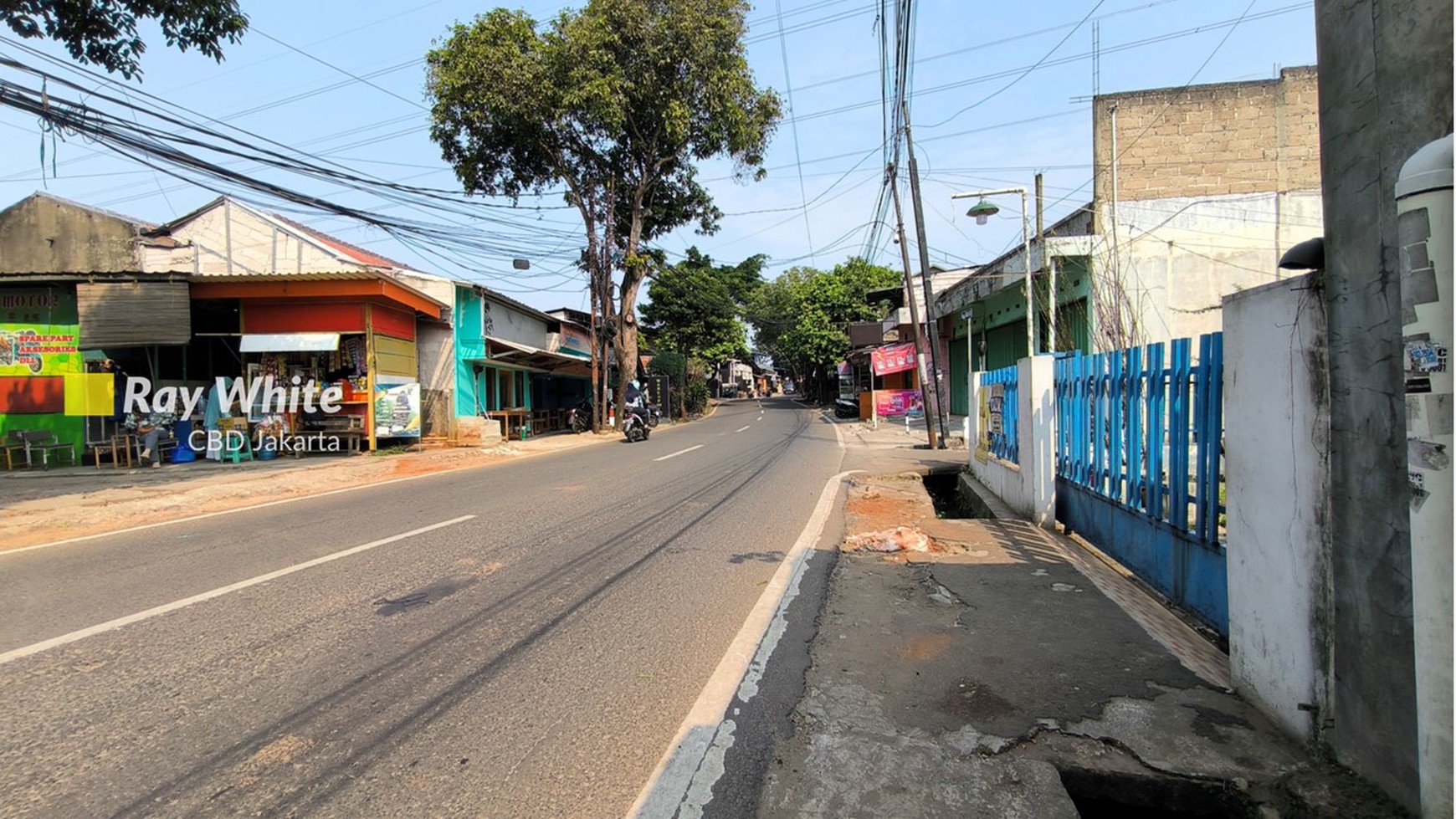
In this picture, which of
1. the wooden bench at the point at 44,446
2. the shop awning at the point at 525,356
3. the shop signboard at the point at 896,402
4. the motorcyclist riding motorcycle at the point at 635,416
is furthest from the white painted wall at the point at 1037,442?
the shop signboard at the point at 896,402

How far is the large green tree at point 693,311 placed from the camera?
142ft

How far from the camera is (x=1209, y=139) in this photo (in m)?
15.0

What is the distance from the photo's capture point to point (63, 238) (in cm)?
1844

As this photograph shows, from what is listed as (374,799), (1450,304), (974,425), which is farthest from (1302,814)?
(974,425)

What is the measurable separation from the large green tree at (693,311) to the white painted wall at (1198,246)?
1187 inches

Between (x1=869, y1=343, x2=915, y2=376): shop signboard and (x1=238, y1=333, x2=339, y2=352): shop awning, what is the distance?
18.1 m

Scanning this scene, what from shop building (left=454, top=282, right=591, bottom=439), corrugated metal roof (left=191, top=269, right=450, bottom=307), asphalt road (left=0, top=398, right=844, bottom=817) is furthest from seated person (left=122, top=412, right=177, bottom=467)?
asphalt road (left=0, top=398, right=844, bottom=817)

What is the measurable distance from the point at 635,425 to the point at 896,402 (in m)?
12.4

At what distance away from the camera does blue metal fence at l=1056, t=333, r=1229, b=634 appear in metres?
4.04

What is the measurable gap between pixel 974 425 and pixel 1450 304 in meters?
9.63

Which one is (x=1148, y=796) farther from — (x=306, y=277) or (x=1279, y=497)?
(x=306, y=277)

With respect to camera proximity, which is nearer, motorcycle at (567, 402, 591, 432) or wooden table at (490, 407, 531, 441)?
wooden table at (490, 407, 531, 441)

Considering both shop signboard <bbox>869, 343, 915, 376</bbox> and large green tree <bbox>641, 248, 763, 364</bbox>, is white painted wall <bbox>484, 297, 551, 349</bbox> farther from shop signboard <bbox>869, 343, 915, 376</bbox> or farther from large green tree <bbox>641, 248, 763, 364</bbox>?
large green tree <bbox>641, 248, 763, 364</bbox>

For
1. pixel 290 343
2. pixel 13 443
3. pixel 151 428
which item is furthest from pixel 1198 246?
pixel 13 443
